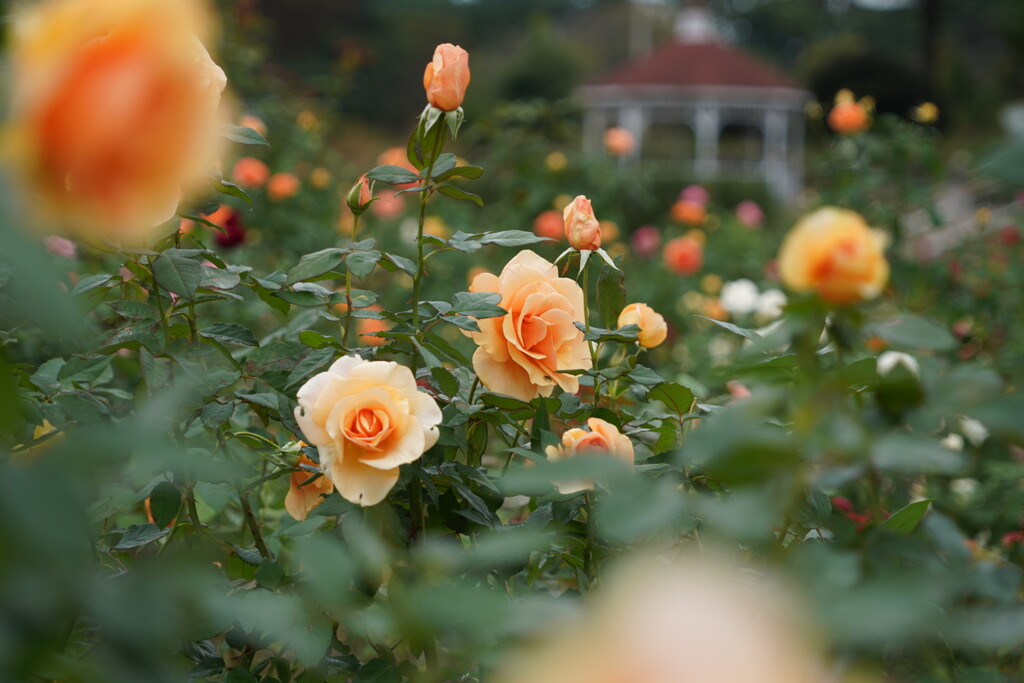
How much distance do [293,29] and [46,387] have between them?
1809cm

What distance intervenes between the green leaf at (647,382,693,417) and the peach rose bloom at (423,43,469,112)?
249 mm

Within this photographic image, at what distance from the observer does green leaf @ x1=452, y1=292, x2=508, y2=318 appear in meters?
0.64

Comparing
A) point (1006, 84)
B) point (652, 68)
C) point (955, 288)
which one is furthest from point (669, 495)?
point (1006, 84)

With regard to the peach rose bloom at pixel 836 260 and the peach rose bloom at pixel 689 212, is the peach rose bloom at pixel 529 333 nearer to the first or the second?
the peach rose bloom at pixel 836 260

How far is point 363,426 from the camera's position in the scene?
0.55 m

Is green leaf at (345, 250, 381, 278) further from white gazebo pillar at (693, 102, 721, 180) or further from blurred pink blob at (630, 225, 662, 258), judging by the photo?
white gazebo pillar at (693, 102, 721, 180)

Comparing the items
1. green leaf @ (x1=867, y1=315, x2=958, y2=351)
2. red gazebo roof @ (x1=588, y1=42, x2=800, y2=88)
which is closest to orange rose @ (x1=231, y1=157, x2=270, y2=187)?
green leaf @ (x1=867, y1=315, x2=958, y2=351)

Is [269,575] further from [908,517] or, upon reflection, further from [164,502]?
[908,517]

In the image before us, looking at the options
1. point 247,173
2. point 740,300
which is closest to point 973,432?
point 740,300

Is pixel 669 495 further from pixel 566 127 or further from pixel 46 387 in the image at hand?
pixel 566 127

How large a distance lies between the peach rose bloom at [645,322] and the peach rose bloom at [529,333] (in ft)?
0.30

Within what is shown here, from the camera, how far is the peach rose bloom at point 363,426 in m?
0.55

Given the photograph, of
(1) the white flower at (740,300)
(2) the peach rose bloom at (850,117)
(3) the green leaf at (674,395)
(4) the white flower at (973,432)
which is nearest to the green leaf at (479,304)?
(3) the green leaf at (674,395)

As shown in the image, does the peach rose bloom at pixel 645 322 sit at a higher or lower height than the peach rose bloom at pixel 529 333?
lower
